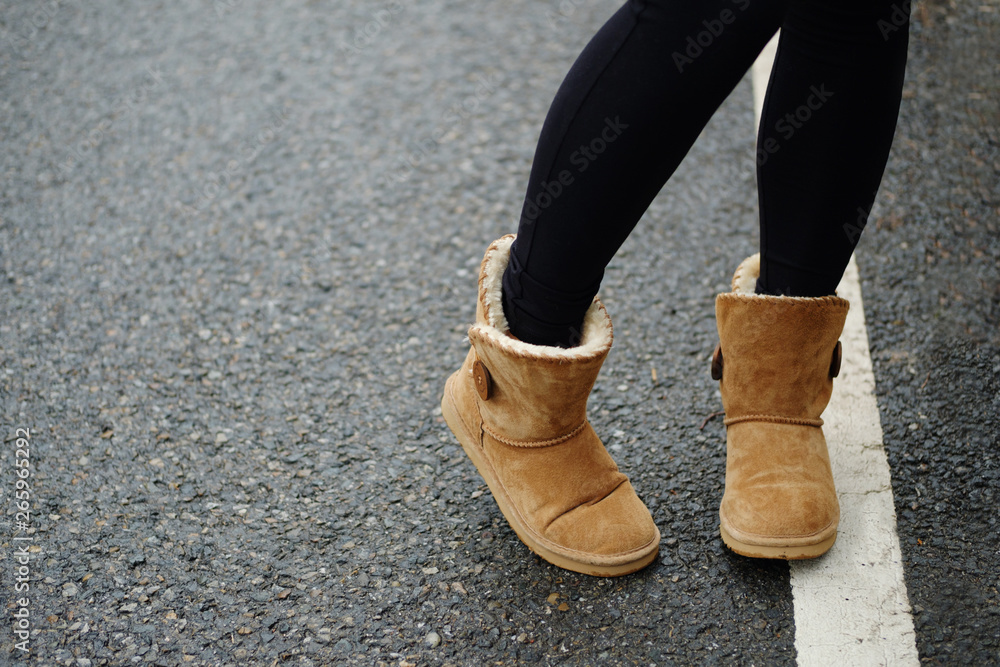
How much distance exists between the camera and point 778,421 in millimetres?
1428

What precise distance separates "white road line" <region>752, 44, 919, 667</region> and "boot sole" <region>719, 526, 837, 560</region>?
4cm

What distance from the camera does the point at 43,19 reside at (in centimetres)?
323

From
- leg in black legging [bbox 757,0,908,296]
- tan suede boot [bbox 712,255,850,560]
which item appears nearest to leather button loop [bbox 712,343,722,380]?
tan suede boot [bbox 712,255,850,560]

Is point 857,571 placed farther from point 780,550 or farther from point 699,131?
point 699,131

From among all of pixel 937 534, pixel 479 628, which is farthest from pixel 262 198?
pixel 937 534

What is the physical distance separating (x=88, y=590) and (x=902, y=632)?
1.23 metres

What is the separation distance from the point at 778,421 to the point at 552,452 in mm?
382

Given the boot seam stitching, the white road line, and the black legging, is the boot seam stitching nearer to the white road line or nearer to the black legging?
the black legging

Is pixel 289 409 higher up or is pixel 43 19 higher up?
pixel 43 19

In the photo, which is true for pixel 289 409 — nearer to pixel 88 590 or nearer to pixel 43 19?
pixel 88 590

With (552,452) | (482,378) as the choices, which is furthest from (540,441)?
(482,378)

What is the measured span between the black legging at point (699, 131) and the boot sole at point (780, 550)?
1.31ft

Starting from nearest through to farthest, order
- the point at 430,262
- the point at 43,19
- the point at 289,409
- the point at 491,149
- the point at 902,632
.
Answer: the point at 902,632, the point at 289,409, the point at 430,262, the point at 491,149, the point at 43,19

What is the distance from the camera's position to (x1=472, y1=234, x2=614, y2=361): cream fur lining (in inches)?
49.4
